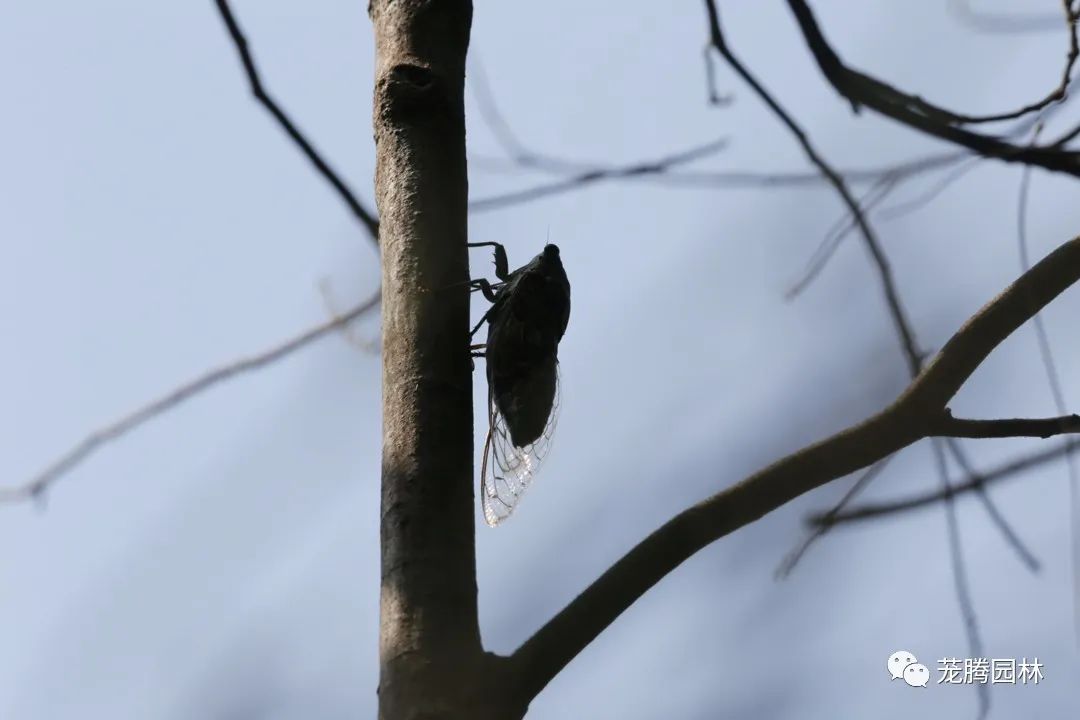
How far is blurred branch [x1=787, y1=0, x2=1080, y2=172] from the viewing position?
1.78 meters

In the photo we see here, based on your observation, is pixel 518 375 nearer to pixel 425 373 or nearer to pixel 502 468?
pixel 502 468

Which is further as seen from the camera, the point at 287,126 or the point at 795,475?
the point at 287,126

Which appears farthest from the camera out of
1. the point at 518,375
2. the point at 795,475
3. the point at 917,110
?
the point at 518,375

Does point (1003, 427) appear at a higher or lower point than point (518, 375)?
lower

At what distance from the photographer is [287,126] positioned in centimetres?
203

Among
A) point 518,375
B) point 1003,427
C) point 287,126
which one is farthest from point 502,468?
point 1003,427

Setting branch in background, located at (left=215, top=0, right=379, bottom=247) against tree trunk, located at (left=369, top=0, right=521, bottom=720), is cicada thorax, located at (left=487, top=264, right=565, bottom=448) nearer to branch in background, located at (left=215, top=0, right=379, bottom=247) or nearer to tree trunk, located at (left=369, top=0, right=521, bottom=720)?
branch in background, located at (left=215, top=0, right=379, bottom=247)

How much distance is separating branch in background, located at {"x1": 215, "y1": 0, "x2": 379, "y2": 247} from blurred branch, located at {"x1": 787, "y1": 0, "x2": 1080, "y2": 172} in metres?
0.81

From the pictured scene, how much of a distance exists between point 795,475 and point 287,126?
1.14m

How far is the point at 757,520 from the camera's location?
1.25m

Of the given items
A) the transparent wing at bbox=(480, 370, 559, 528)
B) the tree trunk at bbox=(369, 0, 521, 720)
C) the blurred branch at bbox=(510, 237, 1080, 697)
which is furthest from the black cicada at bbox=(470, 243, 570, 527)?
the blurred branch at bbox=(510, 237, 1080, 697)

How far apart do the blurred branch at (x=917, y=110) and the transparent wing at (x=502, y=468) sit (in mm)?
816

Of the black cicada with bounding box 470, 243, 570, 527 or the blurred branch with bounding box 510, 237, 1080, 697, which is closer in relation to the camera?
the blurred branch with bounding box 510, 237, 1080, 697

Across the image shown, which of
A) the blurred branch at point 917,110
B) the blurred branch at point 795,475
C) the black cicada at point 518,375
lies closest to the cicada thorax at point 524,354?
the black cicada at point 518,375
